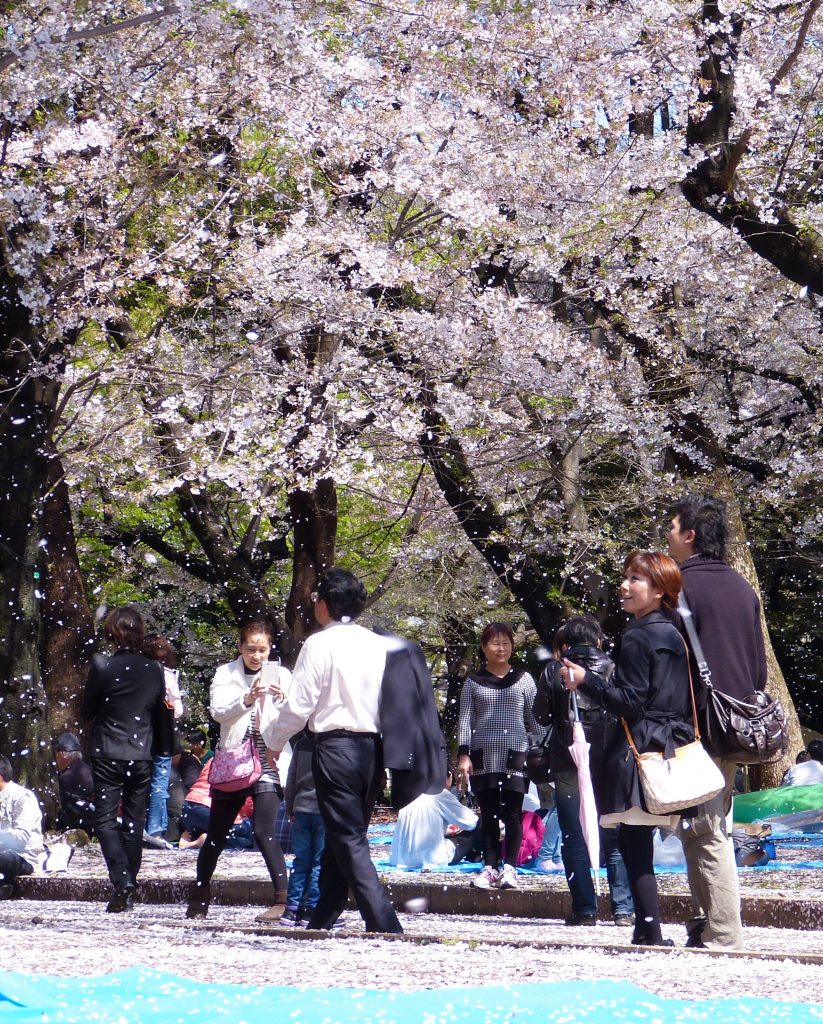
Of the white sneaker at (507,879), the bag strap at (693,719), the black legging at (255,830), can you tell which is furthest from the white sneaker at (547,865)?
the bag strap at (693,719)

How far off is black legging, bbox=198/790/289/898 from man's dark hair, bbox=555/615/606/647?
1.81 metres

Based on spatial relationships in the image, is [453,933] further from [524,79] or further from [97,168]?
[524,79]

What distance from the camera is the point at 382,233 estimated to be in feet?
44.4

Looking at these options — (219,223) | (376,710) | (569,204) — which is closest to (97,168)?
(219,223)

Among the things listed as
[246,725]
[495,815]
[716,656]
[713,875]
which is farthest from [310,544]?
[713,875]

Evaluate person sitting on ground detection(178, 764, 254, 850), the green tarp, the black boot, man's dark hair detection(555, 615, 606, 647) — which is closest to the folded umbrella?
man's dark hair detection(555, 615, 606, 647)

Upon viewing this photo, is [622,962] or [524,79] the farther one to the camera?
[524,79]

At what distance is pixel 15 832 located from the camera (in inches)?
341

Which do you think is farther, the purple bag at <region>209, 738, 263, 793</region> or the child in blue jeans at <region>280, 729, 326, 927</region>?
the purple bag at <region>209, 738, 263, 793</region>

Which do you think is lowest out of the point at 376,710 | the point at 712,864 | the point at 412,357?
the point at 712,864

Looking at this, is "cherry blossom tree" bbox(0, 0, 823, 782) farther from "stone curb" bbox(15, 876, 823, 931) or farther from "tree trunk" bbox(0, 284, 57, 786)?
"stone curb" bbox(15, 876, 823, 931)

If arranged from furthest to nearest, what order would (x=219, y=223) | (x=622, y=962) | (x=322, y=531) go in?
(x=322, y=531) → (x=219, y=223) → (x=622, y=962)

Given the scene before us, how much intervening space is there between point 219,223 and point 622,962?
30.0 feet

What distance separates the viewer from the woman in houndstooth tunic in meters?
8.02
